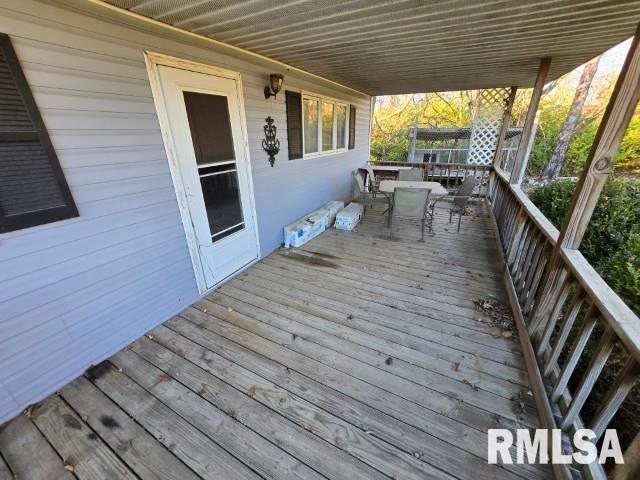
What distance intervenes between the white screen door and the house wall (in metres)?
0.16

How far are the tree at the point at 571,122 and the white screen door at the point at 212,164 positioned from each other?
10.3 m

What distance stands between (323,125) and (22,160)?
416 cm

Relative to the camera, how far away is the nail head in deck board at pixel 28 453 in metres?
1.35

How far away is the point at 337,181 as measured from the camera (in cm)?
574

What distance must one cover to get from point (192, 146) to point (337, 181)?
3.68 m

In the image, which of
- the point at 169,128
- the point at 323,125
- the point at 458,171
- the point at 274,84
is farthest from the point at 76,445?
the point at 458,171

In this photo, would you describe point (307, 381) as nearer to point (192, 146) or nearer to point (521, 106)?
point (192, 146)

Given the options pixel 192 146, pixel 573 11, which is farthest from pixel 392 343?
pixel 573 11

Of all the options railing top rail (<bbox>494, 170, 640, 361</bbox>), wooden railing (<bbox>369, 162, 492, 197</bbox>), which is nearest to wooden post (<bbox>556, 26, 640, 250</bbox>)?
railing top rail (<bbox>494, 170, 640, 361</bbox>)

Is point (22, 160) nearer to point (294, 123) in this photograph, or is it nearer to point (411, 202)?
point (294, 123)

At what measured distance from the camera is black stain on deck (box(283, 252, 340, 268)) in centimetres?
341

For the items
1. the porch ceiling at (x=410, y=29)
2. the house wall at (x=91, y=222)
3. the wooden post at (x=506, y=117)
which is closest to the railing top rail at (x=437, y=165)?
the wooden post at (x=506, y=117)
